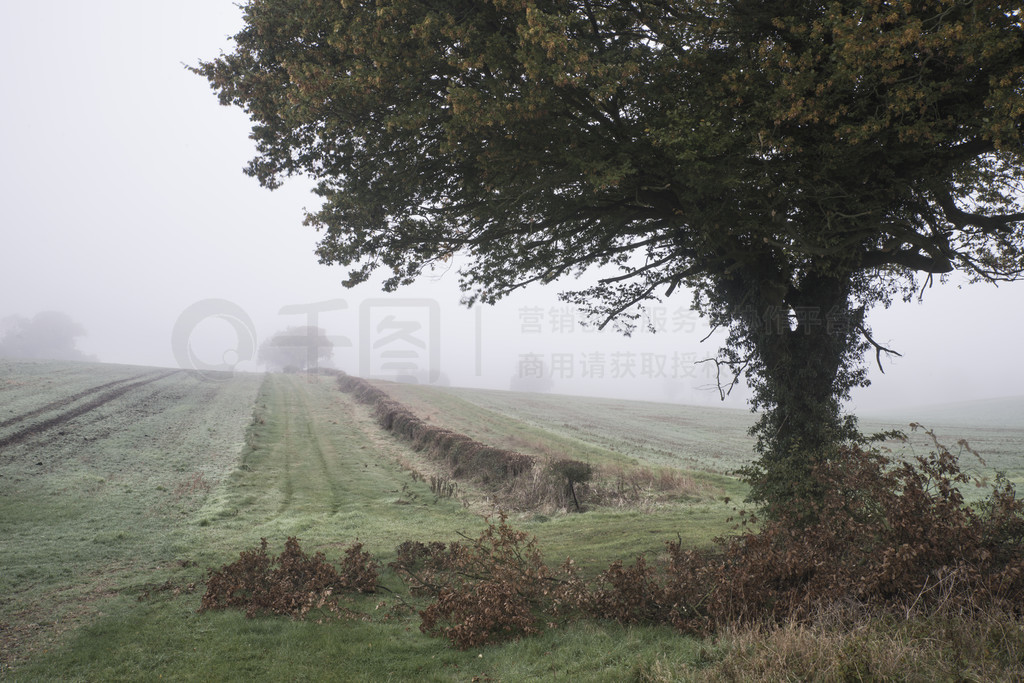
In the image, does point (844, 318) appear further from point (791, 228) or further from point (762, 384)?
point (791, 228)

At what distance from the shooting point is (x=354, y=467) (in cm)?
2330

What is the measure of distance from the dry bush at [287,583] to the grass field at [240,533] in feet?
1.13

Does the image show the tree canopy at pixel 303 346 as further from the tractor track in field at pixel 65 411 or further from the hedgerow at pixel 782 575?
the hedgerow at pixel 782 575

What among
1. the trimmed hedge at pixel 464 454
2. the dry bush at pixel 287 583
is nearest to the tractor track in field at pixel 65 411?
the trimmed hedge at pixel 464 454

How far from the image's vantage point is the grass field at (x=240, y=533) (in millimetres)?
6629

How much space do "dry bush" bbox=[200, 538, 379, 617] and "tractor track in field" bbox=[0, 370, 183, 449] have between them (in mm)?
17636

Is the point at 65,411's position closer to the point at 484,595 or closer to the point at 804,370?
the point at 484,595

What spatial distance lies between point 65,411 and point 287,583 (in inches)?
1094

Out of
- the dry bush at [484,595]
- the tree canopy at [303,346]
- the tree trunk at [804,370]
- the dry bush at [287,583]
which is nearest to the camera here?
the dry bush at [484,595]

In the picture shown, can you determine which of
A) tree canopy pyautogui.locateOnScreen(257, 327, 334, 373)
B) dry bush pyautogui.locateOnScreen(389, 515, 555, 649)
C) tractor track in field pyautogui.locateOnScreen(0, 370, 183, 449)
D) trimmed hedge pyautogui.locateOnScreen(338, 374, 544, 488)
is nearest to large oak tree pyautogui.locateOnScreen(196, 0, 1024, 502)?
dry bush pyautogui.locateOnScreen(389, 515, 555, 649)

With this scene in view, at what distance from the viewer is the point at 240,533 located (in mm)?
13875

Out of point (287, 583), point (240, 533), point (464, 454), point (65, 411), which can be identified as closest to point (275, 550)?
point (240, 533)

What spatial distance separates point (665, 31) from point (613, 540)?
423 inches

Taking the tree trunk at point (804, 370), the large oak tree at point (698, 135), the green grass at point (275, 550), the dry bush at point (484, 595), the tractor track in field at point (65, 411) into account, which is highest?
the large oak tree at point (698, 135)
